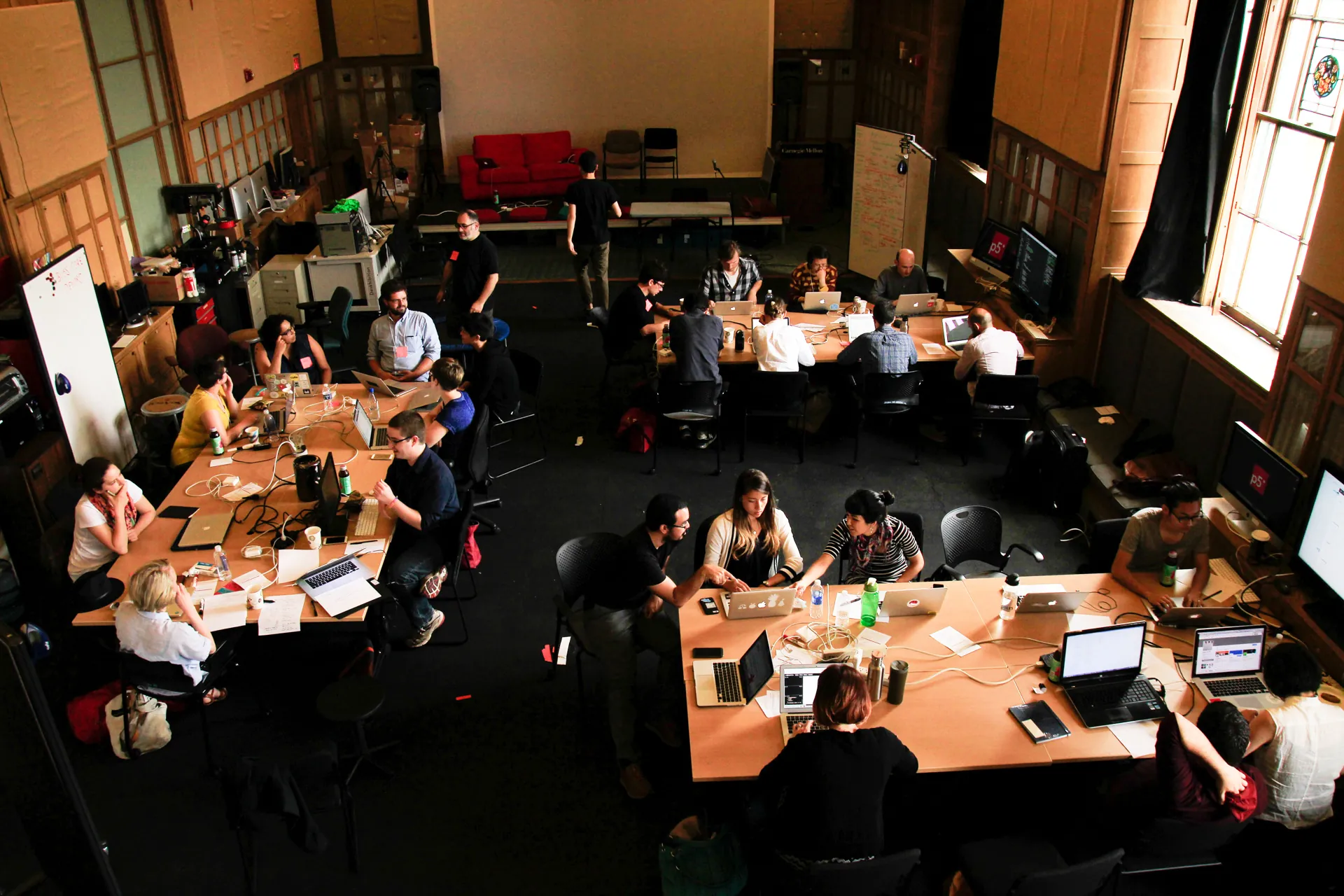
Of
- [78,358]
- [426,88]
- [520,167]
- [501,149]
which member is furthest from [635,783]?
[426,88]

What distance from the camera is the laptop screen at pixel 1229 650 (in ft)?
13.5

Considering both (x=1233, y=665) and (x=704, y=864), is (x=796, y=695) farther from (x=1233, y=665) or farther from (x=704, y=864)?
(x=1233, y=665)

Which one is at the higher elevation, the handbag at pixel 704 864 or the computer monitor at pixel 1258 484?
the computer monitor at pixel 1258 484

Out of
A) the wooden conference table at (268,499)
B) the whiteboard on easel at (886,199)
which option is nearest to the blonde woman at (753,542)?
Result: the wooden conference table at (268,499)

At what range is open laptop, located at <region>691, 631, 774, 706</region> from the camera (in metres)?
4.09

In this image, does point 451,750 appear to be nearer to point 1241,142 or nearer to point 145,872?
point 145,872

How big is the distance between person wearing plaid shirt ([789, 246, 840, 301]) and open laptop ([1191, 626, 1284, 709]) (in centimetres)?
484

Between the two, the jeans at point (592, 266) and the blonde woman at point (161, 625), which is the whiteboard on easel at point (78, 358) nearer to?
the blonde woman at point (161, 625)

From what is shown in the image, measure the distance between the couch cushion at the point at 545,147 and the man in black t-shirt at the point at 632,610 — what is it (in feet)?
32.9

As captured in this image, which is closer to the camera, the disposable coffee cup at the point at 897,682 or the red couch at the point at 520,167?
the disposable coffee cup at the point at 897,682

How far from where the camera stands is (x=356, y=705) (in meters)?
4.42

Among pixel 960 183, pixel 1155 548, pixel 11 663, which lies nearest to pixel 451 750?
pixel 1155 548

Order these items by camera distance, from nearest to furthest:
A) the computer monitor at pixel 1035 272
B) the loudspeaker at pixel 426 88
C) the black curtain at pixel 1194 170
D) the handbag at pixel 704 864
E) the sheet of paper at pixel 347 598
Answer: the handbag at pixel 704 864 < the sheet of paper at pixel 347 598 < the black curtain at pixel 1194 170 < the computer monitor at pixel 1035 272 < the loudspeaker at pixel 426 88

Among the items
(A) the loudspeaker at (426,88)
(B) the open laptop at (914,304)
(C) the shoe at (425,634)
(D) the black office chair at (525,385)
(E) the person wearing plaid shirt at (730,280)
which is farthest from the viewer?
(A) the loudspeaker at (426,88)
